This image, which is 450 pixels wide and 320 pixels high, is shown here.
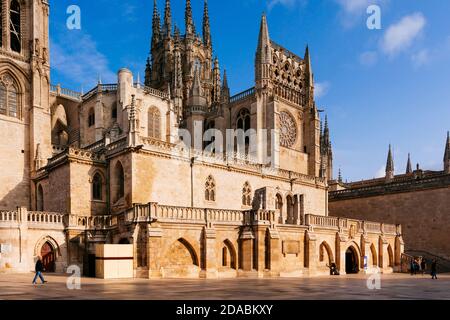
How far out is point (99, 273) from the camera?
21.6 meters

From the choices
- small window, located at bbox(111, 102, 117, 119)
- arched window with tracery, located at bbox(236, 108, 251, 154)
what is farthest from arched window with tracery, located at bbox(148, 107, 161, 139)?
arched window with tracery, located at bbox(236, 108, 251, 154)

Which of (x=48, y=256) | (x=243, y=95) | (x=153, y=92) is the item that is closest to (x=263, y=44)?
(x=243, y=95)

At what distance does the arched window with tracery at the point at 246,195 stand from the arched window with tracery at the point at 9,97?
1997 cm

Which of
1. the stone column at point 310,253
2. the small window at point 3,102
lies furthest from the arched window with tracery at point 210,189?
the small window at point 3,102

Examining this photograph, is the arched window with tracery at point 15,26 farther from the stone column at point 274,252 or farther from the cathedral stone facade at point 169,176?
the stone column at point 274,252

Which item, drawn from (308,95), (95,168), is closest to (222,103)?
(308,95)

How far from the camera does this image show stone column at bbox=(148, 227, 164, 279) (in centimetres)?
2158

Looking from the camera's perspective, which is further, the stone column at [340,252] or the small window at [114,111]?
the small window at [114,111]

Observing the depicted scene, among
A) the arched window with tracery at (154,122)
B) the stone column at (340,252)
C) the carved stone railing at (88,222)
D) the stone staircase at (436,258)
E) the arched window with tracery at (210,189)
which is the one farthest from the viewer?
the arched window with tracery at (154,122)

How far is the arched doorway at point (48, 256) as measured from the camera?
2573cm

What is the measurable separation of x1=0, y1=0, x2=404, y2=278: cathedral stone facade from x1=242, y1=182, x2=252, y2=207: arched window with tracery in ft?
0.43

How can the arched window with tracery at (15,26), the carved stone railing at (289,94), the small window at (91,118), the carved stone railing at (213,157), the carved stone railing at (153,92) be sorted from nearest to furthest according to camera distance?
1. the carved stone railing at (213,157)
2. the arched window with tracery at (15,26)
3. the small window at (91,118)
4. the carved stone railing at (153,92)
5. the carved stone railing at (289,94)

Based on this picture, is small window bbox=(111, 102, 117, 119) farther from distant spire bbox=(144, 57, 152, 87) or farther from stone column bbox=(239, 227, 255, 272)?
distant spire bbox=(144, 57, 152, 87)
